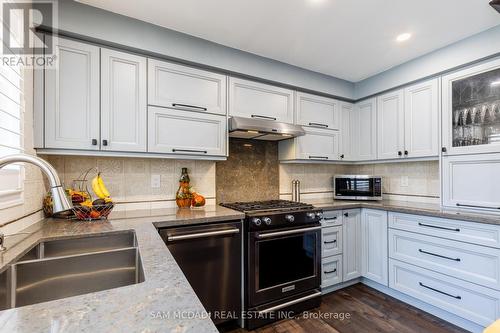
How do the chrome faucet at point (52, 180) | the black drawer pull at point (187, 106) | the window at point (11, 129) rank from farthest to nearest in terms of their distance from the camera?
the black drawer pull at point (187, 106)
the window at point (11, 129)
the chrome faucet at point (52, 180)

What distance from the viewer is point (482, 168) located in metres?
2.02

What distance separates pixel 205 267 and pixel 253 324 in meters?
0.63

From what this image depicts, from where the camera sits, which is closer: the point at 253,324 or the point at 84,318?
the point at 84,318

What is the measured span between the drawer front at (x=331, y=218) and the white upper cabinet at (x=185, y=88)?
1.42 m

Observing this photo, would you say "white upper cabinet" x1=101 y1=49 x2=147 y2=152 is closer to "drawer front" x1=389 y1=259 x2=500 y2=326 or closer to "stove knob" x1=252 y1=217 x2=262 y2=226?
"stove knob" x1=252 y1=217 x2=262 y2=226

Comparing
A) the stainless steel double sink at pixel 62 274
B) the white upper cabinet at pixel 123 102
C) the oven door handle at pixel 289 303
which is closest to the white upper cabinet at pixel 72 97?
the white upper cabinet at pixel 123 102

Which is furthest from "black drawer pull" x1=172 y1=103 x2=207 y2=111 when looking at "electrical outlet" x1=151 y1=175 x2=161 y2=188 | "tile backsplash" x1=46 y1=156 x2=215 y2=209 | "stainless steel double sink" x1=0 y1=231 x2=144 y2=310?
"stainless steel double sink" x1=0 y1=231 x2=144 y2=310

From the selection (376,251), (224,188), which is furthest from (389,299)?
(224,188)

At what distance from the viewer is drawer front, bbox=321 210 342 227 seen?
2.49 metres

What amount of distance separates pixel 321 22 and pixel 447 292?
92.4 inches

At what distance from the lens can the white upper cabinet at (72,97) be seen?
1665 millimetres

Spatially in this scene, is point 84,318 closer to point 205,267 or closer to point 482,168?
point 205,267

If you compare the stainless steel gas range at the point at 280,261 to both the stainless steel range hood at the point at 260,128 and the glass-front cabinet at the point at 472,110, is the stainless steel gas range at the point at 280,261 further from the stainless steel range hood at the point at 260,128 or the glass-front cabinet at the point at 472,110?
the glass-front cabinet at the point at 472,110

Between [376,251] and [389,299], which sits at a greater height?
[376,251]
